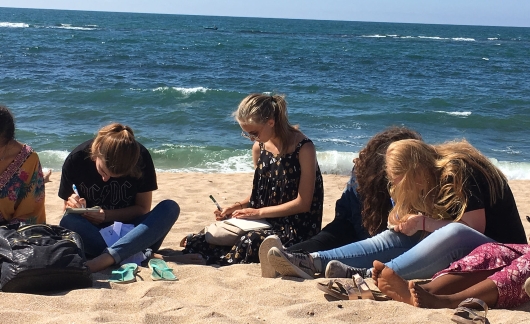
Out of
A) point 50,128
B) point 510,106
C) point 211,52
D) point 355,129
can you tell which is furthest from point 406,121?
point 211,52

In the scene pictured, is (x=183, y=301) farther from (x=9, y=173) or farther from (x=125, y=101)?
(x=125, y=101)

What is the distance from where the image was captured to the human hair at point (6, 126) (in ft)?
12.2

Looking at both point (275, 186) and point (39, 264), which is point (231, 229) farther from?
point (39, 264)

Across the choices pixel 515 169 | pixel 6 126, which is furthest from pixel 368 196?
pixel 515 169

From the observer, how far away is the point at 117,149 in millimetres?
3879

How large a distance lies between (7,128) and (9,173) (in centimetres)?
30

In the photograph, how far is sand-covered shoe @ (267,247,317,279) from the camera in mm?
3562

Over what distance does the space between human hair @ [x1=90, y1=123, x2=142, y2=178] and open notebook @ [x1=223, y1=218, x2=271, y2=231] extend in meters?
0.74

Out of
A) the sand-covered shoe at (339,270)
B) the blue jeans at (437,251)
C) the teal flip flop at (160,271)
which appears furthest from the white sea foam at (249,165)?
the blue jeans at (437,251)

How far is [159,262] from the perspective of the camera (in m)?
3.93

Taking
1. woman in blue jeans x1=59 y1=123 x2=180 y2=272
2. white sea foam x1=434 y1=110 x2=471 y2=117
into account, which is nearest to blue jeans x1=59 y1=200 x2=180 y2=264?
woman in blue jeans x1=59 y1=123 x2=180 y2=272

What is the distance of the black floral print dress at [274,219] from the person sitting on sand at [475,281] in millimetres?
1028

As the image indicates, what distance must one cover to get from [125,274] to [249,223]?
89 cm

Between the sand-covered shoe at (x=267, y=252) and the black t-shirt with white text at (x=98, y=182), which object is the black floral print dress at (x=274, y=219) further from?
the black t-shirt with white text at (x=98, y=182)
